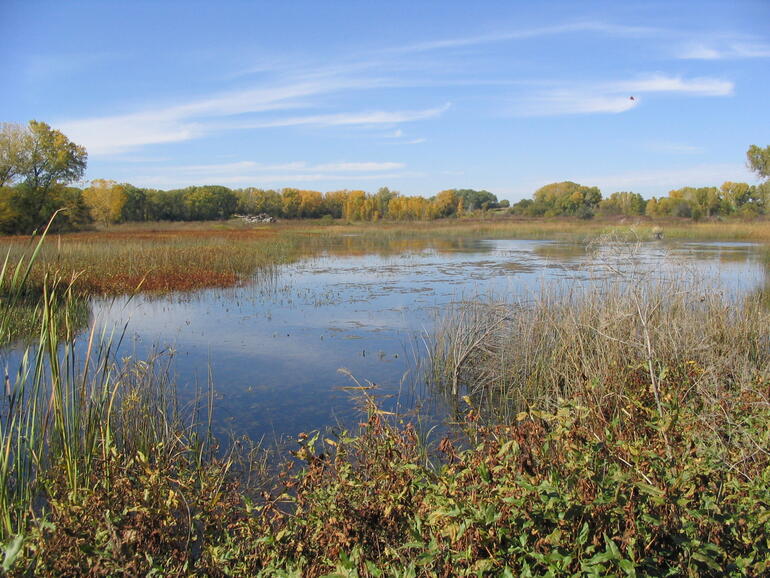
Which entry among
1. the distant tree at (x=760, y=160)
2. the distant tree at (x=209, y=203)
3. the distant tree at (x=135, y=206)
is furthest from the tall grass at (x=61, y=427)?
the distant tree at (x=209, y=203)

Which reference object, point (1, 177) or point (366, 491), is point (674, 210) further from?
point (366, 491)

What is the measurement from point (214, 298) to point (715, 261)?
1594 cm

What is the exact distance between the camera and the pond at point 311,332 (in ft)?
20.6

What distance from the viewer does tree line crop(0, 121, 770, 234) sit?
37.8 metres

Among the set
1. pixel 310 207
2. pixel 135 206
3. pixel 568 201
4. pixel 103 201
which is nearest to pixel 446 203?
pixel 568 201

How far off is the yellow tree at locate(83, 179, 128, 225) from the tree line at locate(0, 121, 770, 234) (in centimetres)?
9

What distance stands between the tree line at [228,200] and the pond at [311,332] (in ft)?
29.1

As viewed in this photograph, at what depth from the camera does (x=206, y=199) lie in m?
79.3

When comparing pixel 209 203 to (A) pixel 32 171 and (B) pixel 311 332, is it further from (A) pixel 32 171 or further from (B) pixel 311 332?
(B) pixel 311 332

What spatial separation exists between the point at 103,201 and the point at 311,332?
50942 mm

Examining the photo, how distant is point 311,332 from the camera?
1010cm

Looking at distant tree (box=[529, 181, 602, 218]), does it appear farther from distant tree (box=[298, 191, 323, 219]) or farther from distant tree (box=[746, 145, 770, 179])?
distant tree (box=[298, 191, 323, 219])

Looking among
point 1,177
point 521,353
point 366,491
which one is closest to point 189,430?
point 366,491

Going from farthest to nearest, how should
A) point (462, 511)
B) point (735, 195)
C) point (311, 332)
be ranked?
point (735, 195), point (311, 332), point (462, 511)
